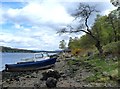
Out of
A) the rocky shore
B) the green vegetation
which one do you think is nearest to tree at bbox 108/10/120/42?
the green vegetation

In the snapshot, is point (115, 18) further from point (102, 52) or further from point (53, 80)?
point (53, 80)

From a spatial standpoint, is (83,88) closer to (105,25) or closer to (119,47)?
(119,47)

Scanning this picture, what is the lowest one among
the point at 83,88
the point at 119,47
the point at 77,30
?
the point at 83,88

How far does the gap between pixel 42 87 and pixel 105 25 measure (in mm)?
48351

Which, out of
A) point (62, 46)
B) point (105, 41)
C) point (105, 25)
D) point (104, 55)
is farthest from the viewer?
point (62, 46)

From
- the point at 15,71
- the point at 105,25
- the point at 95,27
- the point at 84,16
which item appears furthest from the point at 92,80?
the point at 105,25

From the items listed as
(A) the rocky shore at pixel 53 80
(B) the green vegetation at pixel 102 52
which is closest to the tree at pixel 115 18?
(B) the green vegetation at pixel 102 52

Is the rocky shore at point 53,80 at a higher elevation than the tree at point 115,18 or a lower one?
lower

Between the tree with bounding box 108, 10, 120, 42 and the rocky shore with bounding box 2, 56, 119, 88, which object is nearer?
the rocky shore with bounding box 2, 56, 119, 88

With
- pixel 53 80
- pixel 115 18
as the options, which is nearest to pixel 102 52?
pixel 115 18

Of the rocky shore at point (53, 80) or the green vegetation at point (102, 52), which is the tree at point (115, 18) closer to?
the green vegetation at point (102, 52)

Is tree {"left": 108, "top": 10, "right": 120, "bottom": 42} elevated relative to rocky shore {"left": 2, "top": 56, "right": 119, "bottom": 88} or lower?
elevated

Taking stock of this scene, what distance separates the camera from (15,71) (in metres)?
40.8

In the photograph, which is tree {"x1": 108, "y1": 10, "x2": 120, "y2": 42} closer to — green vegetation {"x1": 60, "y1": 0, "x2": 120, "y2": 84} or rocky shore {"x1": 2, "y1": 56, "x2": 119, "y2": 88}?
green vegetation {"x1": 60, "y1": 0, "x2": 120, "y2": 84}
